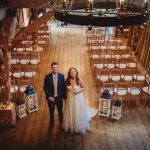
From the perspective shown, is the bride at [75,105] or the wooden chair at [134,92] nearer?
the bride at [75,105]

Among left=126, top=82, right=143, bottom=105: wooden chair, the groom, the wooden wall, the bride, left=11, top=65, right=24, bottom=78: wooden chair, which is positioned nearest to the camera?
the bride

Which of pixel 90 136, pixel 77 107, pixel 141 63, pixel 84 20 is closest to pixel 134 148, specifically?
pixel 90 136

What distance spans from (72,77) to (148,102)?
3288 millimetres

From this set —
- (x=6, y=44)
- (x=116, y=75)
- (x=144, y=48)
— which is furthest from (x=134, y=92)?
(x=144, y=48)

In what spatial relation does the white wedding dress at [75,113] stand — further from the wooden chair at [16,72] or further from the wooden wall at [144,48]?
the wooden wall at [144,48]

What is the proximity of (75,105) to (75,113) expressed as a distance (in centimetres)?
22

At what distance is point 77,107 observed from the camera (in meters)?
6.78

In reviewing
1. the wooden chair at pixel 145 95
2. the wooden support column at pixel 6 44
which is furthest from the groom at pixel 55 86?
the wooden chair at pixel 145 95

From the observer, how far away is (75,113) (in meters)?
6.83

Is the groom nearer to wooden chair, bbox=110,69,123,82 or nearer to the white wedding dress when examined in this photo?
the white wedding dress

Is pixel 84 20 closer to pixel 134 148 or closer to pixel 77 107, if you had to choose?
pixel 77 107

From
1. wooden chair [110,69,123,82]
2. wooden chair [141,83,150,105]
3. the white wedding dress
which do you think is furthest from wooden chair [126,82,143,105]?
the white wedding dress

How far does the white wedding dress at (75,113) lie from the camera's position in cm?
672

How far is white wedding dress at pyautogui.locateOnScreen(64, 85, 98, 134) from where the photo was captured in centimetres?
672
